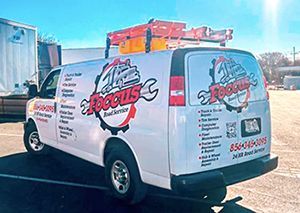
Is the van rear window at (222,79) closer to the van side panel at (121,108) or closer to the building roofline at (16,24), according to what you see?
the van side panel at (121,108)

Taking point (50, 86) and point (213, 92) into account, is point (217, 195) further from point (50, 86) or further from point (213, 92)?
point (50, 86)

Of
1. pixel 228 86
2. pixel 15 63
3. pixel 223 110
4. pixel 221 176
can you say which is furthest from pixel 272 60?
pixel 221 176

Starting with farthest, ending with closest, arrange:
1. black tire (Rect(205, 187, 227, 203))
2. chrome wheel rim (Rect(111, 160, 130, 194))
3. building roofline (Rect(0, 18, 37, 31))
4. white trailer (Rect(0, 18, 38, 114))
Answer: white trailer (Rect(0, 18, 38, 114)) → building roofline (Rect(0, 18, 37, 31)) → black tire (Rect(205, 187, 227, 203)) → chrome wheel rim (Rect(111, 160, 130, 194))

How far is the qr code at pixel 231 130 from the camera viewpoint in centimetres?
387

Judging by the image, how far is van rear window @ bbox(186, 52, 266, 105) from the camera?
3.64 m

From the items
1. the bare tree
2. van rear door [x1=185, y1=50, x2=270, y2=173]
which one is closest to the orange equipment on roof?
van rear door [x1=185, y1=50, x2=270, y2=173]

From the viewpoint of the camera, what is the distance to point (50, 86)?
639 centimetres

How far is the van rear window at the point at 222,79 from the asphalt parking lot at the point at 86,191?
1.53 m

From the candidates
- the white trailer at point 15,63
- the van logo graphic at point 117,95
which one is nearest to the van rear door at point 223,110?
the van logo graphic at point 117,95

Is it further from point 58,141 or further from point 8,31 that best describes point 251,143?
point 8,31

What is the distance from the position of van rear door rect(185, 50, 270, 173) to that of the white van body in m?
0.01

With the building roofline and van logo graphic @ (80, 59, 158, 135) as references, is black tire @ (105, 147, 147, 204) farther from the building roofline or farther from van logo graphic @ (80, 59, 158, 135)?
the building roofline

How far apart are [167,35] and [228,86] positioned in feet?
5.63

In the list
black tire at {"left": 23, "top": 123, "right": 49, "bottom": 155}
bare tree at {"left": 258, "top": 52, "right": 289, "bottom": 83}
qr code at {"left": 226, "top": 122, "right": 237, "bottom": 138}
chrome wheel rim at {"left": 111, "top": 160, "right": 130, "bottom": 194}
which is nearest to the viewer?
qr code at {"left": 226, "top": 122, "right": 237, "bottom": 138}
